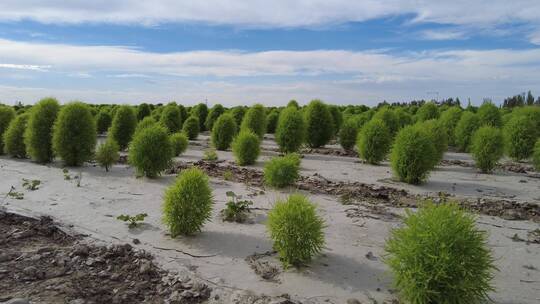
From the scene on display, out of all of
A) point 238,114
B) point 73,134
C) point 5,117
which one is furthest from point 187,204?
point 238,114

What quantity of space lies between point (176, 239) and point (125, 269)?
0.88 metres

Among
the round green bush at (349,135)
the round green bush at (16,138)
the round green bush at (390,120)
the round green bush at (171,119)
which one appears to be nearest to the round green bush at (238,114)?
the round green bush at (171,119)

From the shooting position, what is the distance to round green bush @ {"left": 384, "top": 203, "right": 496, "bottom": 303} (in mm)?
3453

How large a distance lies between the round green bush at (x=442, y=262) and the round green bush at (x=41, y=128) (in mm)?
10164

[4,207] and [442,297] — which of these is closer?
[442,297]

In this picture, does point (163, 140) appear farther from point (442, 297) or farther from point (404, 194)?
point (442, 297)

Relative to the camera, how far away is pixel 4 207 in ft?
22.4

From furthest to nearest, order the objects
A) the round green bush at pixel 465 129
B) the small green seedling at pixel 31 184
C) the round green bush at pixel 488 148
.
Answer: the round green bush at pixel 465 129, the round green bush at pixel 488 148, the small green seedling at pixel 31 184

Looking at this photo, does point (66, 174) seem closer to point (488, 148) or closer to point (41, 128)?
point (41, 128)

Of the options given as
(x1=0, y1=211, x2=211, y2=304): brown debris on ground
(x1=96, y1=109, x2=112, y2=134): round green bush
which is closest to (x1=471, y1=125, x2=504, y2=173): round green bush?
(x1=0, y1=211, x2=211, y2=304): brown debris on ground

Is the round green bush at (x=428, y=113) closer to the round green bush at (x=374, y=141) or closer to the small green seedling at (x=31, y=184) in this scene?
the round green bush at (x=374, y=141)

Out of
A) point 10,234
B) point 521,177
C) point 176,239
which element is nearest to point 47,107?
point 10,234

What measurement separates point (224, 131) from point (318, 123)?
3275 mm

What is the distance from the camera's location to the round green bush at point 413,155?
358 inches
